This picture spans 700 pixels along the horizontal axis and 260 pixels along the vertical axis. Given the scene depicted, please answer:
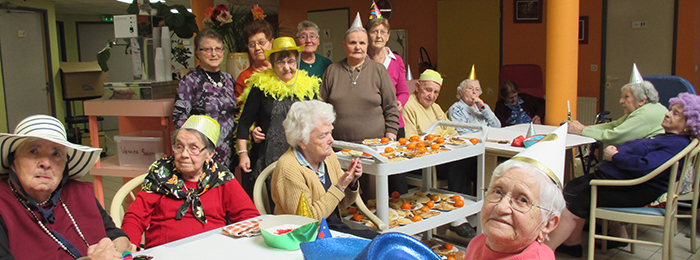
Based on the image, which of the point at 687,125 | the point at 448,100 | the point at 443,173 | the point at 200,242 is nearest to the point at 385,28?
the point at 443,173

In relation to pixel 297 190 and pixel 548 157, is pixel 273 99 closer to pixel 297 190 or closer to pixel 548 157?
pixel 297 190

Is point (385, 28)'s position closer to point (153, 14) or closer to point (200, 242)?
point (153, 14)

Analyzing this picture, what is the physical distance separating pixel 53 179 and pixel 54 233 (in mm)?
185

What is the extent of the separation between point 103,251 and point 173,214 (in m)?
0.45

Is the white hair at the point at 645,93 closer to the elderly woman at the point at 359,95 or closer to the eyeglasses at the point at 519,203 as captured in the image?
the elderly woman at the point at 359,95

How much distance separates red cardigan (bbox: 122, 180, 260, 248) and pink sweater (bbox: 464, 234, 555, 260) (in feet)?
3.43

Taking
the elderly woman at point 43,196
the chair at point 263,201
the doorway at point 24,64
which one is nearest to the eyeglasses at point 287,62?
the chair at point 263,201

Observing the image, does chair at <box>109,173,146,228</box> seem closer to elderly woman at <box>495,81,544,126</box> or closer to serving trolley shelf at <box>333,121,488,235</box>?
serving trolley shelf at <box>333,121,488,235</box>

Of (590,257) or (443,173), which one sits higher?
(443,173)

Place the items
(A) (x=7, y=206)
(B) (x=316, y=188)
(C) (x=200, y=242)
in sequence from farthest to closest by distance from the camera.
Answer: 1. (B) (x=316, y=188)
2. (C) (x=200, y=242)
3. (A) (x=7, y=206)

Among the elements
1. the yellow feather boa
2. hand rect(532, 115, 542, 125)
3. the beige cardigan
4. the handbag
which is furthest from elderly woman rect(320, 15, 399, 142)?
the handbag

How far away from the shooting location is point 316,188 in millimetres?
2205

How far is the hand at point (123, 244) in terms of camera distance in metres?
1.76

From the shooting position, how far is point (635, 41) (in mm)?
6023
